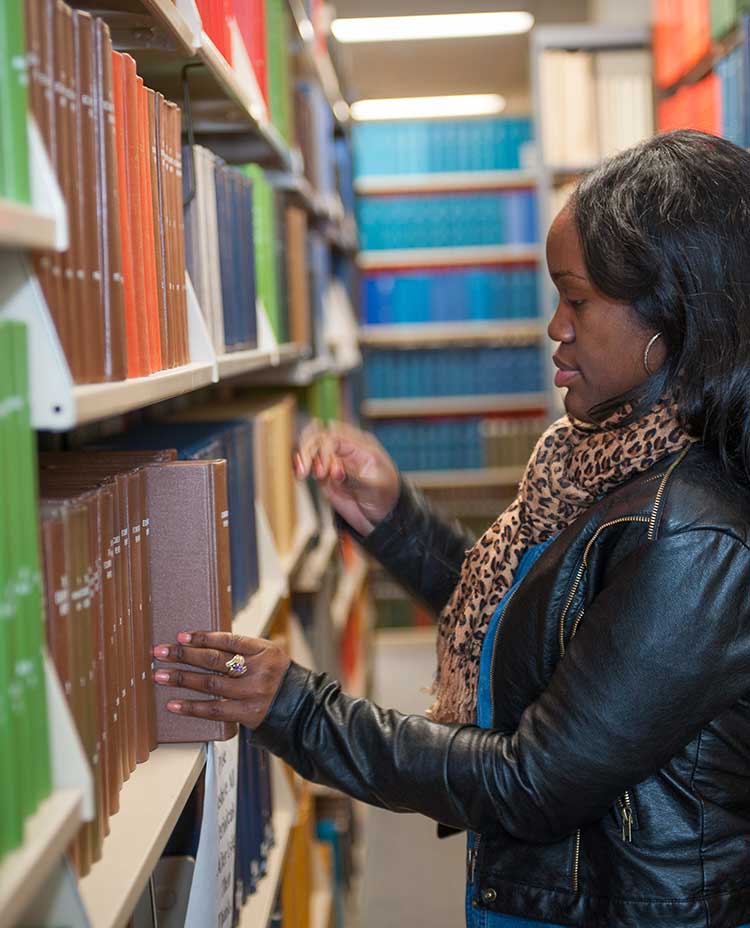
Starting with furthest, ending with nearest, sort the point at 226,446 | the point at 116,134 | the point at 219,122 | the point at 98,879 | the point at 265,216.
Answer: the point at 265,216 → the point at 219,122 → the point at 226,446 → the point at 116,134 → the point at 98,879

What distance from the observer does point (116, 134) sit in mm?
1037

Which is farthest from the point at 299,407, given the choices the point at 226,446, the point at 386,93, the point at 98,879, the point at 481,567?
the point at 386,93

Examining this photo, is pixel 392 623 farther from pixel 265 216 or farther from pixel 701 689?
pixel 701 689

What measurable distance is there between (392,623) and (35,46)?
5.26 metres

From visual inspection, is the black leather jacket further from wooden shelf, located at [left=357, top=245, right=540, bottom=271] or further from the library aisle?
wooden shelf, located at [left=357, top=245, right=540, bottom=271]

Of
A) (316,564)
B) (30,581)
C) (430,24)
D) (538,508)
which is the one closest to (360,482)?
(538,508)

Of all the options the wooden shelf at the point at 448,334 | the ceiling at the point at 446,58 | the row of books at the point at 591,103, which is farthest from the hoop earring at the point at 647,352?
the ceiling at the point at 446,58

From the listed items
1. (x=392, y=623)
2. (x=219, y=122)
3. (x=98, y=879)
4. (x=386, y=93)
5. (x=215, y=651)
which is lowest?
(x=392, y=623)

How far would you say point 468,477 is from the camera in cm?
578

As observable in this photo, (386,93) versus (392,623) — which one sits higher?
(386,93)

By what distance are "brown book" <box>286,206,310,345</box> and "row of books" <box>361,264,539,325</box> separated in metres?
3.01

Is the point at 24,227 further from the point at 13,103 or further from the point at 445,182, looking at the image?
the point at 445,182

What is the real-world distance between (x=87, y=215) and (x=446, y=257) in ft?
16.3

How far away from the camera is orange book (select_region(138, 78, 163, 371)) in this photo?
113cm
